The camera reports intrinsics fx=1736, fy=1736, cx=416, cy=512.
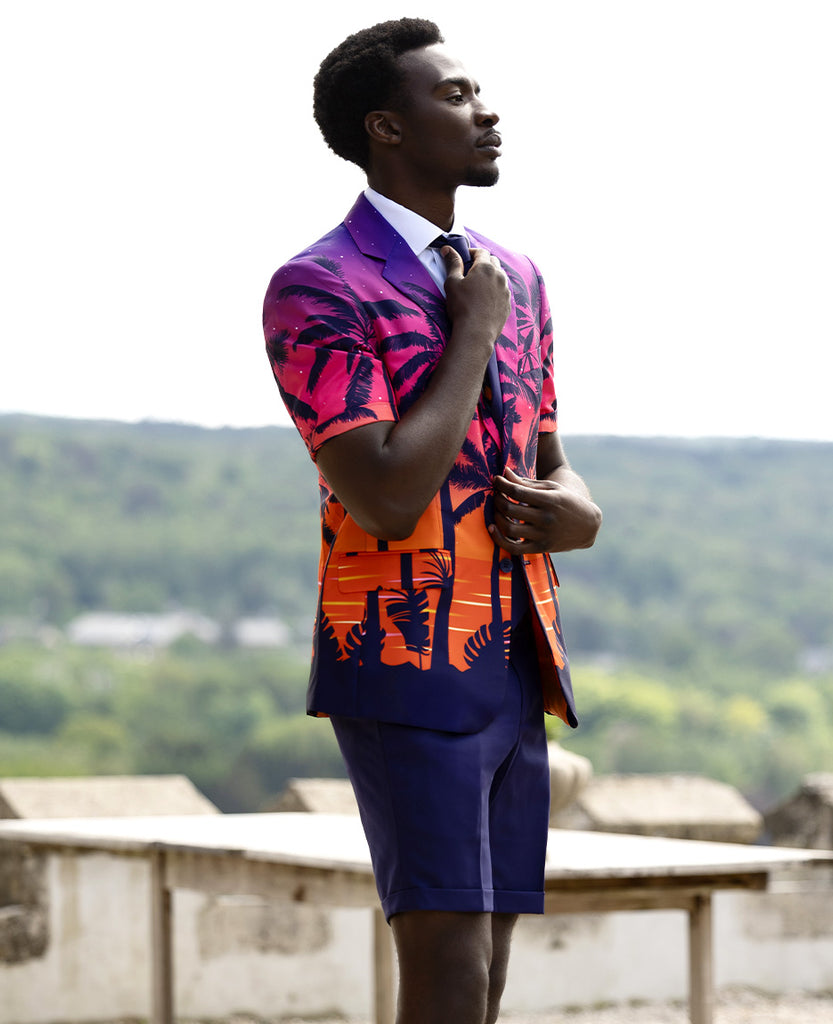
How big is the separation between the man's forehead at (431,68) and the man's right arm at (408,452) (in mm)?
336

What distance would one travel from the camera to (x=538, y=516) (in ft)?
6.10

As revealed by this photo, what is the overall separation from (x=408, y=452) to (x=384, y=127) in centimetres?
45

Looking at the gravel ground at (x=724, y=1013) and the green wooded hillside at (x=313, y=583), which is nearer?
the gravel ground at (x=724, y=1013)

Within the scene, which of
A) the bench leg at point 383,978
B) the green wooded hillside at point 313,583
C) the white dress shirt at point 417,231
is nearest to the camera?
the white dress shirt at point 417,231

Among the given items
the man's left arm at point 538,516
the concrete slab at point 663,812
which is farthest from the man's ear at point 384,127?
the concrete slab at point 663,812

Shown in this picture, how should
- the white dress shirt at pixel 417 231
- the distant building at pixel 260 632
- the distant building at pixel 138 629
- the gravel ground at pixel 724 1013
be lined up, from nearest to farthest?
the white dress shirt at pixel 417 231 < the gravel ground at pixel 724 1013 < the distant building at pixel 138 629 < the distant building at pixel 260 632

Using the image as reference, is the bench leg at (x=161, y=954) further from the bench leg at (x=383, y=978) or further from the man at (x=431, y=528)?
the man at (x=431, y=528)

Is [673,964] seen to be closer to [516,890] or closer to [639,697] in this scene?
[516,890]

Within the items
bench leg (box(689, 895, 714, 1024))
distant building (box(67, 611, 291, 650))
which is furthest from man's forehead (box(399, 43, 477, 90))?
distant building (box(67, 611, 291, 650))

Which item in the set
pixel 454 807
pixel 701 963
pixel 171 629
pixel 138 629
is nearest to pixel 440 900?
pixel 454 807

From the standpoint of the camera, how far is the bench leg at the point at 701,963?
332cm

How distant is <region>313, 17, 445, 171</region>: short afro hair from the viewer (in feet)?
6.57

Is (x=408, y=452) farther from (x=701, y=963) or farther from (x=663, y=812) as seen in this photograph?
(x=663, y=812)

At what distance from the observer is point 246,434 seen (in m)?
47.3
